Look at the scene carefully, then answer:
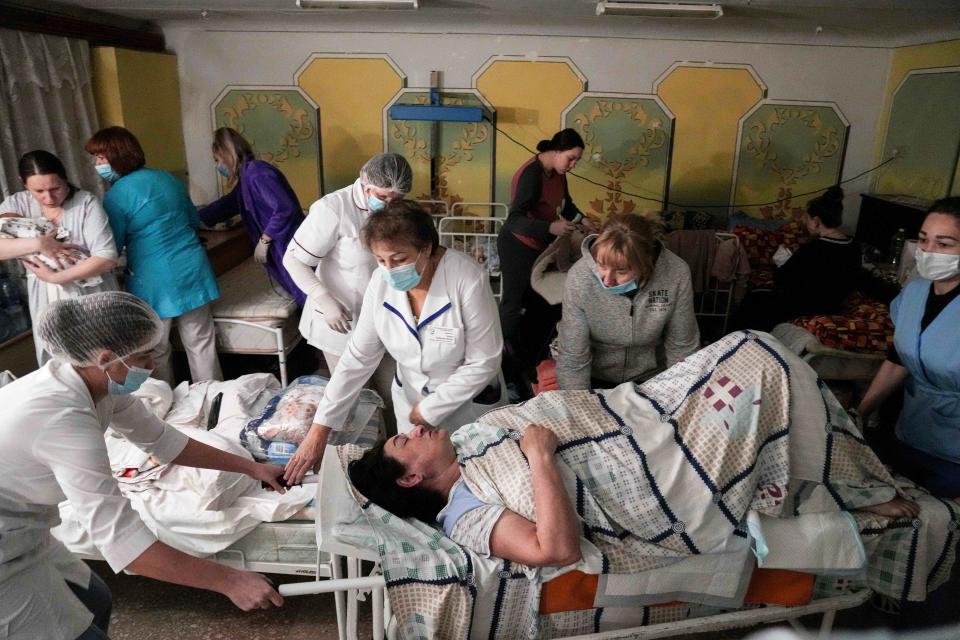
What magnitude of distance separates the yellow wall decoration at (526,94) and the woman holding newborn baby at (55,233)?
9.61 feet

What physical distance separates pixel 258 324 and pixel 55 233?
0.90 meters

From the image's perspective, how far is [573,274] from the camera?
2.26 metres

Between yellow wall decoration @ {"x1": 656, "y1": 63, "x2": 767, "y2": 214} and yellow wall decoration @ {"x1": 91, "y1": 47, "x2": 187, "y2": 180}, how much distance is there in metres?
3.52

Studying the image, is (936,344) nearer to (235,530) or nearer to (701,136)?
(235,530)

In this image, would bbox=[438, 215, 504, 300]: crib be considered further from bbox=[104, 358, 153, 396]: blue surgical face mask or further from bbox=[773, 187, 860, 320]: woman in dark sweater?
bbox=[104, 358, 153, 396]: blue surgical face mask

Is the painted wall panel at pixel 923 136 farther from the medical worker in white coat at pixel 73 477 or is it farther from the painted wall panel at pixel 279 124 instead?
the medical worker in white coat at pixel 73 477

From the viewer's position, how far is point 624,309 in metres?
2.19

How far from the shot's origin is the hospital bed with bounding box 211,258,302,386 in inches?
123

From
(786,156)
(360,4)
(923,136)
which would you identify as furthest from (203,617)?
(923,136)

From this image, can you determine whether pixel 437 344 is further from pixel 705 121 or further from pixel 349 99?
pixel 705 121

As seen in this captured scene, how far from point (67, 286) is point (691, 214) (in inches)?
159

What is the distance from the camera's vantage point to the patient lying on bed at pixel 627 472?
158 centimetres

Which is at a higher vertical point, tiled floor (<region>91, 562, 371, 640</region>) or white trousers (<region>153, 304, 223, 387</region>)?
white trousers (<region>153, 304, 223, 387</region>)

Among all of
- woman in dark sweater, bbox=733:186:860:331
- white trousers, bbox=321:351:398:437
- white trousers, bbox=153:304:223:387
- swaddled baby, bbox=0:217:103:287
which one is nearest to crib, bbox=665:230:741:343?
woman in dark sweater, bbox=733:186:860:331
